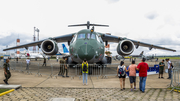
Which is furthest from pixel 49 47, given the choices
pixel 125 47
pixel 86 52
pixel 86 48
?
pixel 125 47

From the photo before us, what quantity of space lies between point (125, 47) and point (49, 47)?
7962 mm

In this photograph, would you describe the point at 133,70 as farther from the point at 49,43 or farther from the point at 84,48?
the point at 49,43

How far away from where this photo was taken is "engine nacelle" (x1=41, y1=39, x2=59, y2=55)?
12.5m

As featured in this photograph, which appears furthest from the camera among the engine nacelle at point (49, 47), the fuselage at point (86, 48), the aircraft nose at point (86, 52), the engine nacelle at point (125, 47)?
the engine nacelle at point (49, 47)

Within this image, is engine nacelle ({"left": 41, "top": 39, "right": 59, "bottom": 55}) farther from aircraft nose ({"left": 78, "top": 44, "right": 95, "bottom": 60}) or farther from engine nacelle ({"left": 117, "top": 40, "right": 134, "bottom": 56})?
engine nacelle ({"left": 117, "top": 40, "right": 134, "bottom": 56})

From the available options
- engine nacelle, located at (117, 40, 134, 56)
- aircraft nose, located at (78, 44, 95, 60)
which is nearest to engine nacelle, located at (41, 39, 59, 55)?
aircraft nose, located at (78, 44, 95, 60)

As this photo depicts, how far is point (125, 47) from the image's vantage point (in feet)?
39.7

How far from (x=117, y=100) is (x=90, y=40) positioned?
5673mm

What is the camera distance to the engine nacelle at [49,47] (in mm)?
12460

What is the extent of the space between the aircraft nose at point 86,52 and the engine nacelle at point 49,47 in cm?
485

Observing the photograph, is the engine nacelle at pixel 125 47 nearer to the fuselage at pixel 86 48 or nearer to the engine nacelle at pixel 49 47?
the fuselage at pixel 86 48

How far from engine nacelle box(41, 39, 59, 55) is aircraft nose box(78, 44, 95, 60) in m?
4.85

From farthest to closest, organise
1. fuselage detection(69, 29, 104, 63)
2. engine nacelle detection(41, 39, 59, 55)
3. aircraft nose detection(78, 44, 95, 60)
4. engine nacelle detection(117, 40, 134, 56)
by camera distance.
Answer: engine nacelle detection(41, 39, 59, 55), engine nacelle detection(117, 40, 134, 56), fuselage detection(69, 29, 104, 63), aircraft nose detection(78, 44, 95, 60)

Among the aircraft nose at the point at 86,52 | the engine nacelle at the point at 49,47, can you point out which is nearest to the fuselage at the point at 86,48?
the aircraft nose at the point at 86,52
